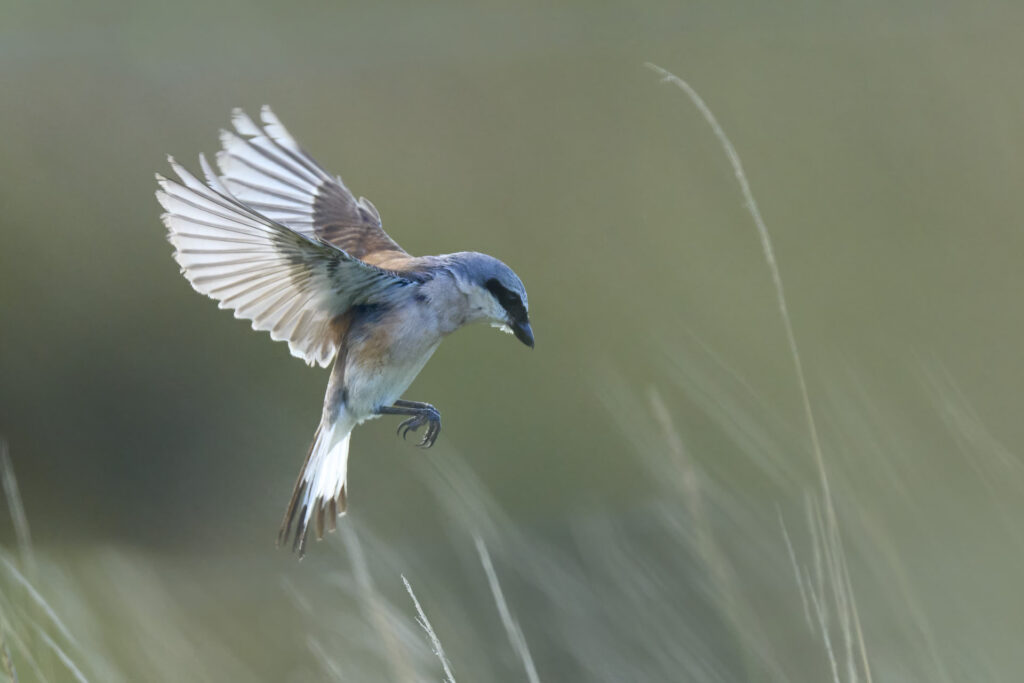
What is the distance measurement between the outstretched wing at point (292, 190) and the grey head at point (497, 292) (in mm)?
328

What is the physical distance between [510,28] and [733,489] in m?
4.54

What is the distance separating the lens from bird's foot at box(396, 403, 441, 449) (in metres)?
1.08

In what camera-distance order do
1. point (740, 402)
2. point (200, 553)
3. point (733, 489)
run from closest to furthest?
point (740, 402) < point (733, 489) < point (200, 553)

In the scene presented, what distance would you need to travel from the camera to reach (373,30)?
5.83 m

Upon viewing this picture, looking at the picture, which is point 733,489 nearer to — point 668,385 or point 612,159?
point 668,385

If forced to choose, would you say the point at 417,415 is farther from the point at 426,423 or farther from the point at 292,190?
the point at 292,190

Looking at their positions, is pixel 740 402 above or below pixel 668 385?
above

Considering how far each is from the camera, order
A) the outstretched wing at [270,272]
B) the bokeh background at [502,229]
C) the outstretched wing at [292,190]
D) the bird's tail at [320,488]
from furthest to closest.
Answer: the bokeh background at [502,229] < the outstretched wing at [292,190] < the bird's tail at [320,488] < the outstretched wing at [270,272]

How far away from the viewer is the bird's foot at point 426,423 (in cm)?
108

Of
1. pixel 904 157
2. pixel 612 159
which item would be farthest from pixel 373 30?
pixel 904 157

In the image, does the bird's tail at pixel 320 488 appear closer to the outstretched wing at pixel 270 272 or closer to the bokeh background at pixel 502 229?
the outstretched wing at pixel 270 272

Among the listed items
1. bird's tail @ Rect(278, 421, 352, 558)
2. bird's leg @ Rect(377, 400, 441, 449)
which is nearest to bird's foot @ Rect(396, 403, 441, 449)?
bird's leg @ Rect(377, 400, 441, 449)

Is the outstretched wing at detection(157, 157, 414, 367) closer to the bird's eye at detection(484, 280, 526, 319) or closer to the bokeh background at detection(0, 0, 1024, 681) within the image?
the bird's eye at detection(484, 280, 526, 319)

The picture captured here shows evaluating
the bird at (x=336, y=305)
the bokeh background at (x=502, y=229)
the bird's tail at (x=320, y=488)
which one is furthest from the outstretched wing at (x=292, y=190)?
the bokeh background at (x=502, y=229)
